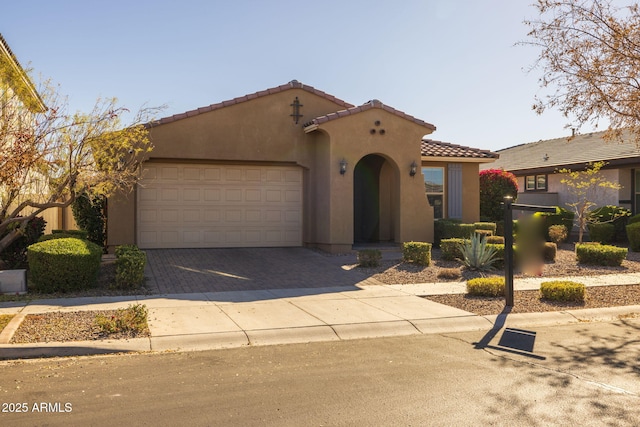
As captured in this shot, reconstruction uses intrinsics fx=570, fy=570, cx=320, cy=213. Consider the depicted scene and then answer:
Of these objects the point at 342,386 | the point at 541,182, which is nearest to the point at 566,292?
the point at 342,386

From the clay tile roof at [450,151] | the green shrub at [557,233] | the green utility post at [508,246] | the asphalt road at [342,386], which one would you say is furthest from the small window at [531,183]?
the asphalt road at [342,386]

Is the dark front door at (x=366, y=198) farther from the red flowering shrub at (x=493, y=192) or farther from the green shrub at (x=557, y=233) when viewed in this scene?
the green shrub at (x=557, y=233)

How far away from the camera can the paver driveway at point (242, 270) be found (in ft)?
39.1

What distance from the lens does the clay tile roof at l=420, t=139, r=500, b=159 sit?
1866 centimetres

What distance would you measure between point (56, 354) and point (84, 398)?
1.89 meters

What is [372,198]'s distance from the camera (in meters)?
19.3

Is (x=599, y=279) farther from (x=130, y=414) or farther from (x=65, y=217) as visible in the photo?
(x=65, y=217)

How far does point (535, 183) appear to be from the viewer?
88.7ft

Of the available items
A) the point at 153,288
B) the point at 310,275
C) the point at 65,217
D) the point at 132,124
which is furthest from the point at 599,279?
the point at 65,217

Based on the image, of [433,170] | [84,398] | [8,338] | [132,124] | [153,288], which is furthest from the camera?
[433,170]

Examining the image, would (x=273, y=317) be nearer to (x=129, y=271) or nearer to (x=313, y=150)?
(x=129, y=271)

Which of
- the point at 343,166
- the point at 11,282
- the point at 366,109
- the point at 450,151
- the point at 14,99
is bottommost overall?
the point at 11,282

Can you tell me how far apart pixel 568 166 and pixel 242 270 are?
1644 cm

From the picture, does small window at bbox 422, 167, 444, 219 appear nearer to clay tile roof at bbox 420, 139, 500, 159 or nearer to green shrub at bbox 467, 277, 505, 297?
clay tile roof at bbox 420, 139, 500, 159
